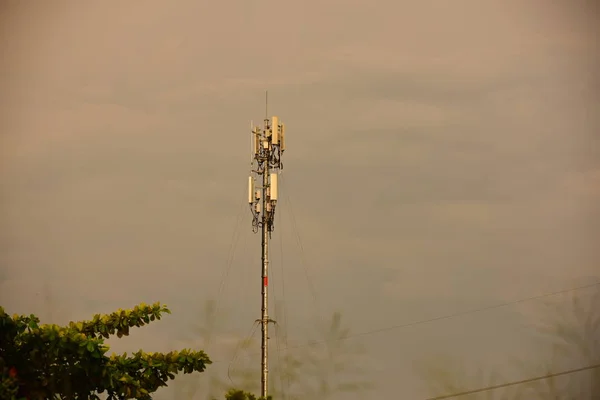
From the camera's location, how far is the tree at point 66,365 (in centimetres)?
1017

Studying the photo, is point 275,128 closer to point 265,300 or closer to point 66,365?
point 265,300

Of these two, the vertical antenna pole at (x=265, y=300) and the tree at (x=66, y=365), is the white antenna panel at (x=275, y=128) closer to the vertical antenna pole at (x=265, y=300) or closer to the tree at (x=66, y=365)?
the vertical antenna pole at (x=265, y=300)

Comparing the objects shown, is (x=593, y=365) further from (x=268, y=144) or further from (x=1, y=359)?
(x=1, y=359)

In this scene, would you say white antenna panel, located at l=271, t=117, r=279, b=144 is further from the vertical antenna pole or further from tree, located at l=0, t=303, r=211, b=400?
tree, located at l=0, t=303, r=211, b=400

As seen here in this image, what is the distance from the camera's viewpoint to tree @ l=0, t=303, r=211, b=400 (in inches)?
400

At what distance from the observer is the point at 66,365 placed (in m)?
10.6

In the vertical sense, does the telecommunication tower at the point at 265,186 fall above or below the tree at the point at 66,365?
above

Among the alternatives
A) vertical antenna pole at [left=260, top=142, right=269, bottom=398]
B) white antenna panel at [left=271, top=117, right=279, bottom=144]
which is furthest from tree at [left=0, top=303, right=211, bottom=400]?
white antenna panel at [left=271, top=117, right=279, bottom=144]

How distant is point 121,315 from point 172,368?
3.59 feet

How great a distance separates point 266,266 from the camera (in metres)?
13.7

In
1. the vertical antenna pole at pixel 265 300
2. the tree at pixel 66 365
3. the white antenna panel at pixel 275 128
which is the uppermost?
the white antenna panel at pixel 275 128

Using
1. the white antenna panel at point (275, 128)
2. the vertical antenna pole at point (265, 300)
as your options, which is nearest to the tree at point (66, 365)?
the vertical antenna pole at point (265, 300)

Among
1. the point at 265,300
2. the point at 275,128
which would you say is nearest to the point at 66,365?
the point at 265,300

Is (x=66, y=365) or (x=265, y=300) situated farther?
(x=265, y=300)
